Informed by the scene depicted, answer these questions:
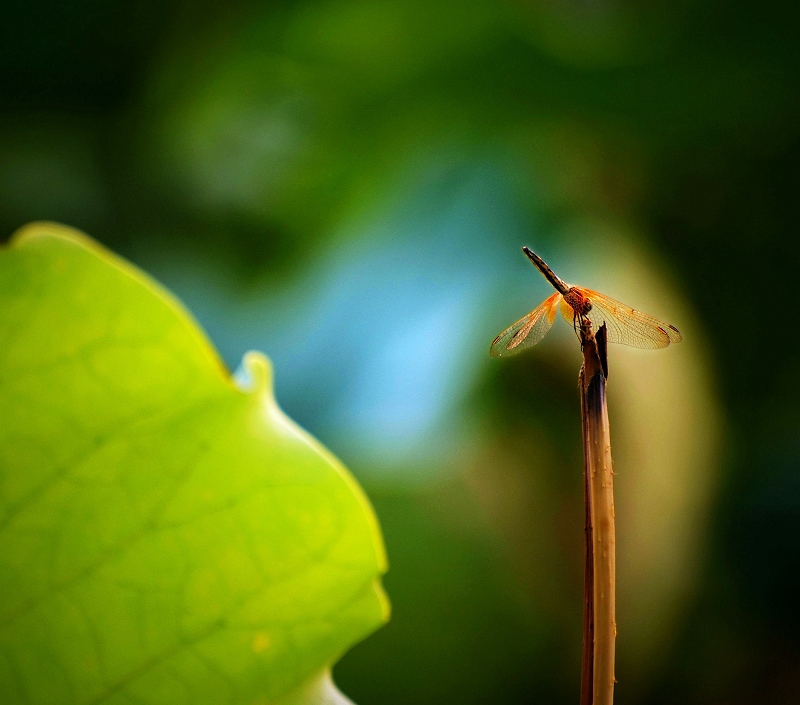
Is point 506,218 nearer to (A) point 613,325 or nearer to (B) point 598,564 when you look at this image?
(A) point 613,325

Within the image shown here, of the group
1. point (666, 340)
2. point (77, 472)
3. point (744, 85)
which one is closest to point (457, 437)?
point (666, 340)

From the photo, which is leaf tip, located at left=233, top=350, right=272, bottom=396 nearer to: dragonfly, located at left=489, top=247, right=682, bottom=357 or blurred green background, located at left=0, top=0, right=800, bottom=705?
dragonfly, located at left=489, top=247, right=682, bottom=357

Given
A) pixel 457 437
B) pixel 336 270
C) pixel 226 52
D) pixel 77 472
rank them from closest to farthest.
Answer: pixel 77 472
pixel 457 437
pixel 336 270
pixel 226 52

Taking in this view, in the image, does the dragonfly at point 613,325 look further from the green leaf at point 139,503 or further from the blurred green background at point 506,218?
the blurred green background at point 506,218

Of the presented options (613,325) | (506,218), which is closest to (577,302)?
(613,325)

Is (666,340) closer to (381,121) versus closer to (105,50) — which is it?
(381,121)

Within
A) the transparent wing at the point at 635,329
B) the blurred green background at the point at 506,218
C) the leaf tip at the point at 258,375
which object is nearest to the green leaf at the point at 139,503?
the leaf tip at the point at 258,375
